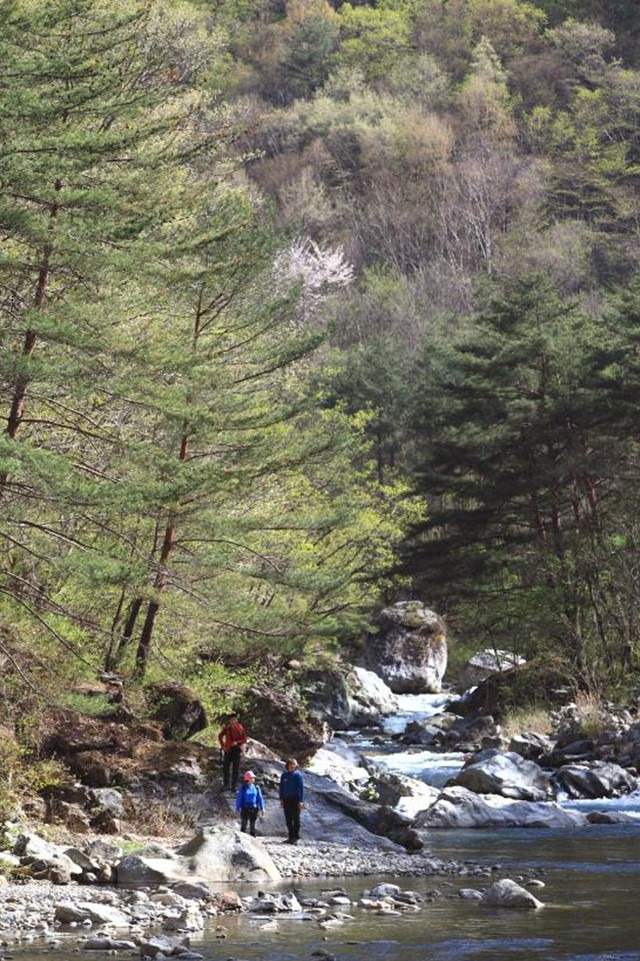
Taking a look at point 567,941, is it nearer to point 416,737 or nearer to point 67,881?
point 67,881

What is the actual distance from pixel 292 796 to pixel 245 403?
7.26 metres

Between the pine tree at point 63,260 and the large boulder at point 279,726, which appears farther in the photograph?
the large boulder at point 279,726

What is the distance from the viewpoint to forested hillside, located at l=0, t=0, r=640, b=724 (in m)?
16.4

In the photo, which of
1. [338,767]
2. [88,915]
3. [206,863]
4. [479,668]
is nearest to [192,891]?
[206,863]

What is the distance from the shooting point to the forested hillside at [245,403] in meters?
16.4

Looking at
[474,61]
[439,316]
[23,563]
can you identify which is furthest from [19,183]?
[474,61]

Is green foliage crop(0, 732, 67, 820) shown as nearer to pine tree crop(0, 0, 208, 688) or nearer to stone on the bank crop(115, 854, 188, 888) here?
pine tree crop(0, 0, 208, 688)

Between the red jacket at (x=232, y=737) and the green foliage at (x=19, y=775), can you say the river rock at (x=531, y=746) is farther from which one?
the green foliage at (x=19, y=775)

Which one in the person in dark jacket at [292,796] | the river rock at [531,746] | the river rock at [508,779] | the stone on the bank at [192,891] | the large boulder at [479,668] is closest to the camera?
the stone on the bank at [192,891]

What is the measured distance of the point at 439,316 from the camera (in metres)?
59.6

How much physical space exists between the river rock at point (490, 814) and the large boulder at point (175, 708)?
3744mm

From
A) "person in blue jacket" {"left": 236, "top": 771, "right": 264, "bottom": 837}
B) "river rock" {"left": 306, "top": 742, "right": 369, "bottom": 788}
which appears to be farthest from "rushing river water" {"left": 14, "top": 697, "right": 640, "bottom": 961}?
"river rock" {"left": 306, "top": 742, "right": 369, "bottom": 788}

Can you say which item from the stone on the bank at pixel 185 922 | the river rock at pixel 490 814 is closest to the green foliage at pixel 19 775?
the stone on the bank at pixel 185 922

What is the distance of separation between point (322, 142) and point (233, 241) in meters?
65.8
